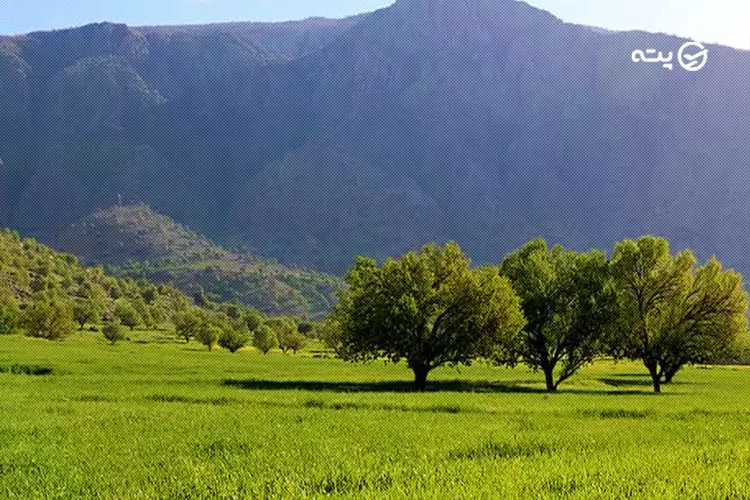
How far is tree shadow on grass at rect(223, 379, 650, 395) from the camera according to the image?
50906 millimetres

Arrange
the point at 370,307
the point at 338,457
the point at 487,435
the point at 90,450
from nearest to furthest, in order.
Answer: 1. the point at 338,457
2. the point at 90,450
3. the point at 487,435
4. the point at 370,307

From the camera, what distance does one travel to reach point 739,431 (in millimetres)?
26266

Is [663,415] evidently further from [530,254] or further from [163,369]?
[163,369]

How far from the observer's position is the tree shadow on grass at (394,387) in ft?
167

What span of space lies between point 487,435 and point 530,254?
40.2 metres

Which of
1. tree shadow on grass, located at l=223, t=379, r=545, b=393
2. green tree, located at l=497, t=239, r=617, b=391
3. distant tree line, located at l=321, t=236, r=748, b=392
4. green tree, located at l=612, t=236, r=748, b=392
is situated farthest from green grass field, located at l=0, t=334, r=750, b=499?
green tree, located at l=612, t=236, r=748, b=392

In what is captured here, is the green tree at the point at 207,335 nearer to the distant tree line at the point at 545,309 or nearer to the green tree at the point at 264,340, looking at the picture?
the green tree at the point at 264,340

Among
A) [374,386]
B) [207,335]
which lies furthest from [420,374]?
[207,335]

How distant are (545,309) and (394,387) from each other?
16399 mm

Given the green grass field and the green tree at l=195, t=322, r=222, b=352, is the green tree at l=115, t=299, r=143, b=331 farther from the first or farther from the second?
the green grass field

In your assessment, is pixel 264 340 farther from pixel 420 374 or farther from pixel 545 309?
pixel 545 309

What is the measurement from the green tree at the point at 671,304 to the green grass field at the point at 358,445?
17.9m

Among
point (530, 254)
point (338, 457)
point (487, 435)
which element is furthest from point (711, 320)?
point (338, 457)

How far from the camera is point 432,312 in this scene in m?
55.1
